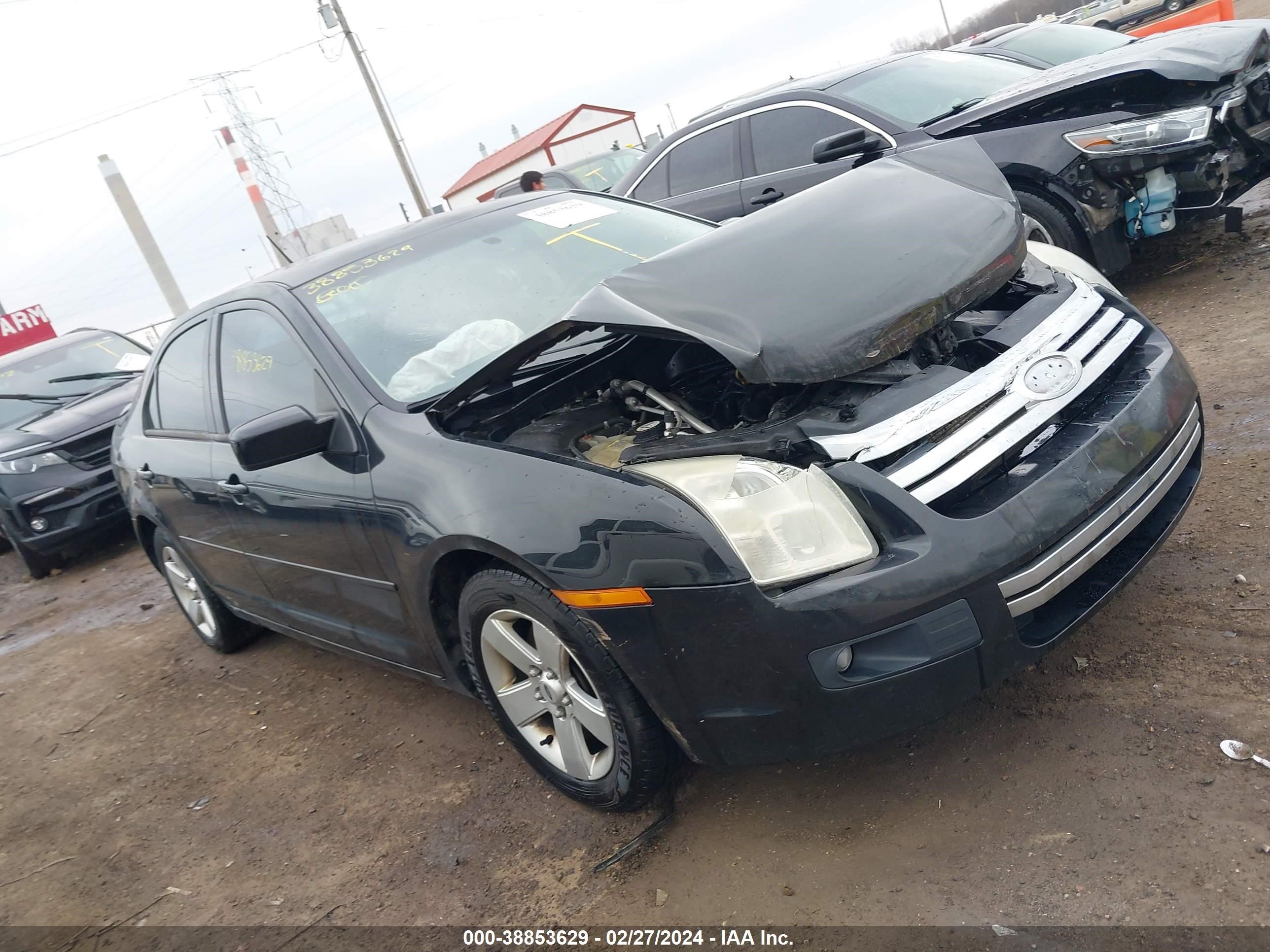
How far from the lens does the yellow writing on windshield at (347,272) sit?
3188 millimetres

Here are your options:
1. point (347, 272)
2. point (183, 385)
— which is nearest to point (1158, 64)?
point (347, 272)

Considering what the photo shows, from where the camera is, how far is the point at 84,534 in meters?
7.10

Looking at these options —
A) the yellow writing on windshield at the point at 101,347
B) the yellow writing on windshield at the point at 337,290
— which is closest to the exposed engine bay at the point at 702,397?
the yellow writing on windshield at the point at 337,290

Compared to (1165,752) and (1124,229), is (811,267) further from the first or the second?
(1124,229)

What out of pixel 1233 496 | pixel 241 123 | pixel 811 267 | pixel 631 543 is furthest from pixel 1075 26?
pixel 241 123

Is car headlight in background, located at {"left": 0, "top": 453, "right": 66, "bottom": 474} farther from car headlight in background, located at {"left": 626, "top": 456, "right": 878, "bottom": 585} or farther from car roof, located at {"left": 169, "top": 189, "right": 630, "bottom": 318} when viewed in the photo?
car headlight in background, located at {"left": 626, "top": 456, "right": 878, "bottom": 585}

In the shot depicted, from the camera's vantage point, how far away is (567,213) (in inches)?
146

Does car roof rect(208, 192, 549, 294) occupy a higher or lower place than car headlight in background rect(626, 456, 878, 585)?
higher

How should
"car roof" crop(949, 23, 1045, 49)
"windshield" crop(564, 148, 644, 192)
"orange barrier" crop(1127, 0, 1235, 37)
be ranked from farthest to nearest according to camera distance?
1. "windshield" crop(564, 148, 644, 192)
2. "orange barrier" crop(1127, 0, 1235, 37)
3. "car roof" crop(949, 23, 1045, 49)

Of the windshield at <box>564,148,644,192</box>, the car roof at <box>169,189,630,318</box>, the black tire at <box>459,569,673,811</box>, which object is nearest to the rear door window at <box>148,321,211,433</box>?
the car roof at <box>169,189,630,318</box>

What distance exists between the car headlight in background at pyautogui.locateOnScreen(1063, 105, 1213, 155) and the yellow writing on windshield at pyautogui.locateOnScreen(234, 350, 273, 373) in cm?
409

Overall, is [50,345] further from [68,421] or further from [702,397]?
[702,397]

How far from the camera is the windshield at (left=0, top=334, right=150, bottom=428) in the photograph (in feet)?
25.3

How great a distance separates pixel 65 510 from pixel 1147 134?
7.49 metres
